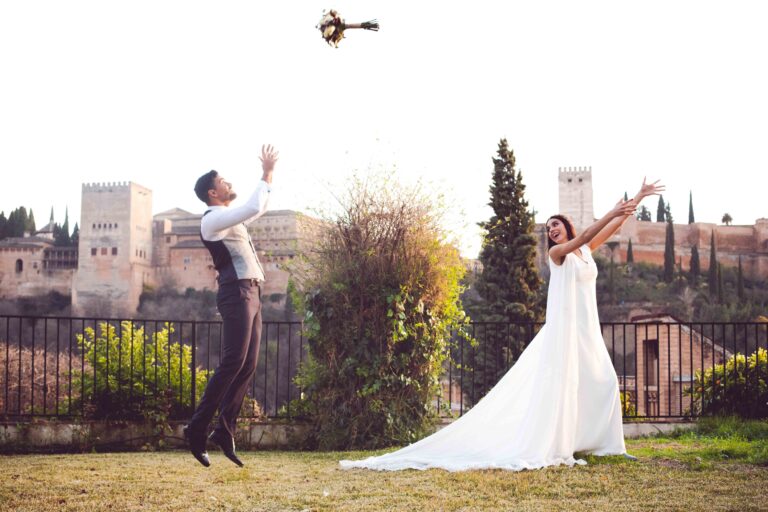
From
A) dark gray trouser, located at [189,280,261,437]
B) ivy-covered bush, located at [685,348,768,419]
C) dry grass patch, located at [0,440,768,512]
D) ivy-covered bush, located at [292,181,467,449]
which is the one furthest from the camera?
ivy-covered bush, located at [685,348,768,419]

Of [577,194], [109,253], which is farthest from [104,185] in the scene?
[577,194]

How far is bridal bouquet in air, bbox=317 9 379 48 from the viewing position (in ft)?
13.0

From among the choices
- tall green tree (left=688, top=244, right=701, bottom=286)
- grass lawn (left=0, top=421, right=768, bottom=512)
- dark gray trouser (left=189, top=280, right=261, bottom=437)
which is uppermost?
tall green tree (left=688, top=244, right=701, bottom=286)

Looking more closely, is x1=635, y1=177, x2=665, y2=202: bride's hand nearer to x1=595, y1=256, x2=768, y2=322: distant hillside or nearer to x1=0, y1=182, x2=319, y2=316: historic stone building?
x1=595, y1=256, x2=768, y2=322: distant hillside

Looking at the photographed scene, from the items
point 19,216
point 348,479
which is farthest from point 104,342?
point 19,216

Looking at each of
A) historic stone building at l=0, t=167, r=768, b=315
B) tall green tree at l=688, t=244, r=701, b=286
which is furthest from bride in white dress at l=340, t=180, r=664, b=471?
historic stone building at l=0, t=167, r=768, b=315

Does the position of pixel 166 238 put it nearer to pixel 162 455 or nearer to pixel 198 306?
pixel 198 306

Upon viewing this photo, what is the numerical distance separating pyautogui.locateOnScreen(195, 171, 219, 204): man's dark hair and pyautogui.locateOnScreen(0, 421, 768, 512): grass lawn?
1452 millimetres

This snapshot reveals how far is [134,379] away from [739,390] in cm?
518

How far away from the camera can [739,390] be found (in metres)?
6.60

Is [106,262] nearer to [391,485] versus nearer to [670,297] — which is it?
[670,297]

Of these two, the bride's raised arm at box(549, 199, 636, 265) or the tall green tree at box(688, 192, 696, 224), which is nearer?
the bride's raised arm at box(549, 199, 636, 265)

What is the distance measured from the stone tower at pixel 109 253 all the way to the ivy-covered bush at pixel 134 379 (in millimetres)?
62918

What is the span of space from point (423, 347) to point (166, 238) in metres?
66.9
